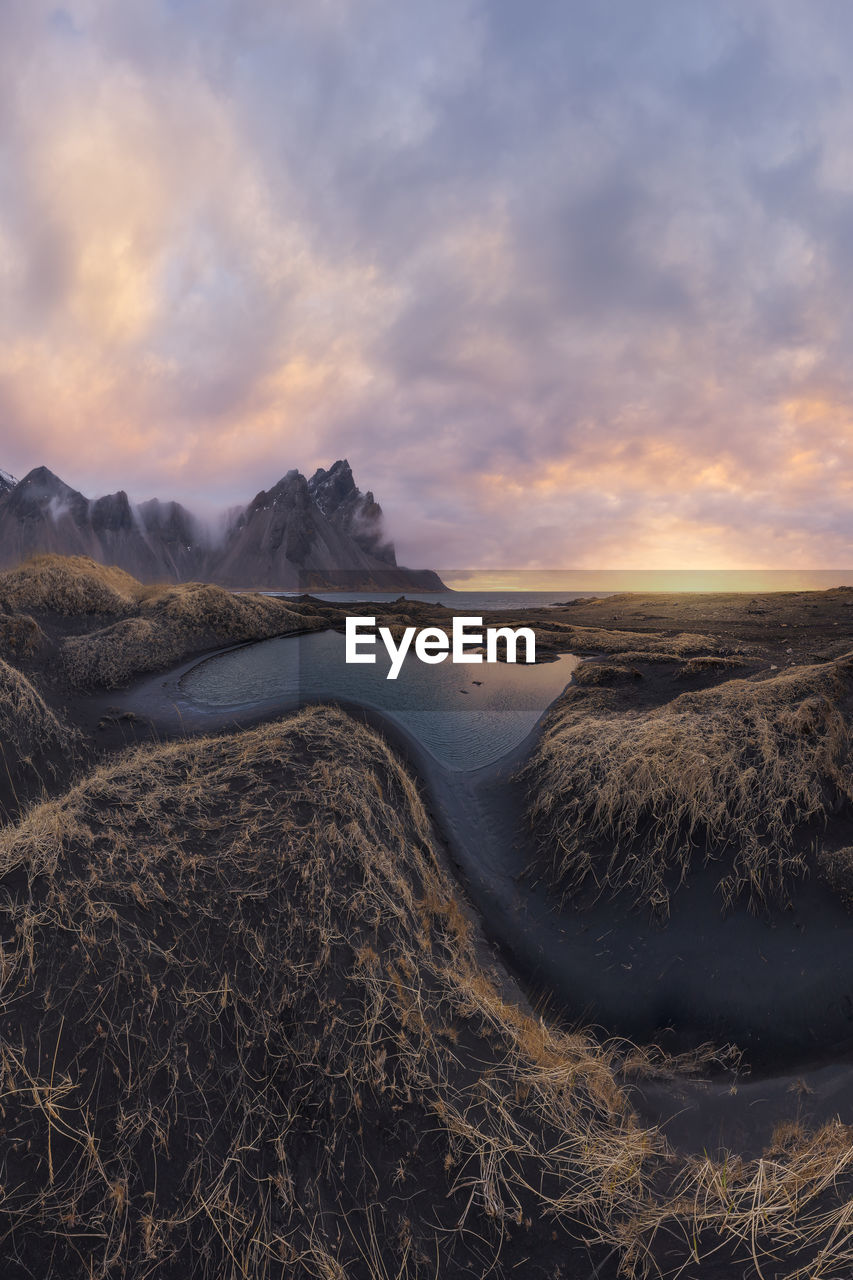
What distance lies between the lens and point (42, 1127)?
11.8 ft

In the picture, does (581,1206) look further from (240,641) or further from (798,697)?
(240,641)

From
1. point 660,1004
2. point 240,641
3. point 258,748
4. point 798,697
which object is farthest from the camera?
point 240,641

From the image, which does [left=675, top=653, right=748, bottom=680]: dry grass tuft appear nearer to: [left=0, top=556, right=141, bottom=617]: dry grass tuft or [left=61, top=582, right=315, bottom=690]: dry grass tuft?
[left=61, top=582, right=315, bottom=690]: dry grass tuft

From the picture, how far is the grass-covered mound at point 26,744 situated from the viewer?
1048 cm

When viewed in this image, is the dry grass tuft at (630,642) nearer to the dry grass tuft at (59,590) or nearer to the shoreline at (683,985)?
the shoreline at (683,985)

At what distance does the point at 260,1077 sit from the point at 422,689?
15.0 meters

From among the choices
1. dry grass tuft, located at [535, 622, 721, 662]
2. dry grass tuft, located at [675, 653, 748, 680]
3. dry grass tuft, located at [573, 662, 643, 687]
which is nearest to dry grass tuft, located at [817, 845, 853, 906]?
dry grass tuft, located at [675, 653, 748, 680]

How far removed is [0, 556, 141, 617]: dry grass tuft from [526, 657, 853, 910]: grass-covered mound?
23.3 m

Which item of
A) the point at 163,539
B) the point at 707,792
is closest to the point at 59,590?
the point at 707,792

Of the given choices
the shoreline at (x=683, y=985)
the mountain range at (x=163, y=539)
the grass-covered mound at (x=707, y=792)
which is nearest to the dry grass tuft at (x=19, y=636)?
the shoreline at (x=683, y=985)

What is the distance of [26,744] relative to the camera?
1142 cm

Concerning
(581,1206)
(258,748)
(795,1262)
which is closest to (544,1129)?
(581,1206)

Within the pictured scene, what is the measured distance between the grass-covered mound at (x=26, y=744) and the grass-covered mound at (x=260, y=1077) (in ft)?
15.5

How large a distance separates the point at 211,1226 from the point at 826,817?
11142 millimetres
